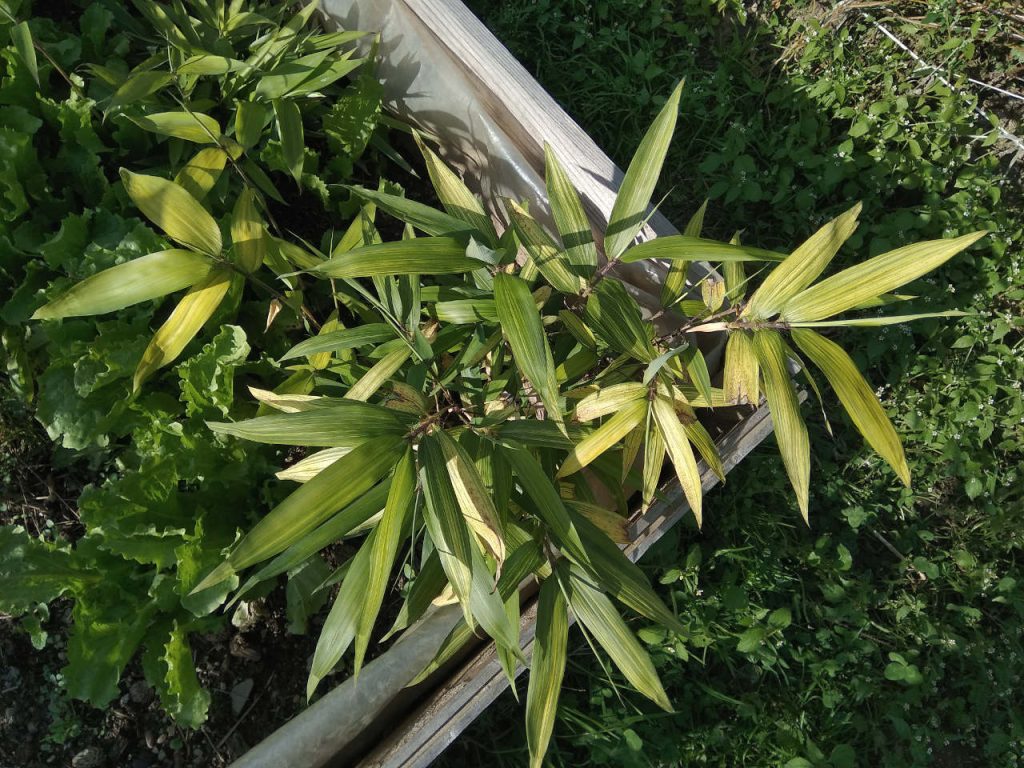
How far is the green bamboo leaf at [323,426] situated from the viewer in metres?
0.79

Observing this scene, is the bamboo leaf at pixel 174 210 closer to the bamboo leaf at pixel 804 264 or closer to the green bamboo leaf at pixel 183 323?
the green bamboo leaf at pixel 183 323

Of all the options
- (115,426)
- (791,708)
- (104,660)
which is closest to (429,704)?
(104,660)

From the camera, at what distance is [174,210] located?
40.8 inches

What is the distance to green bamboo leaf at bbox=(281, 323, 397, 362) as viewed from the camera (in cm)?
100

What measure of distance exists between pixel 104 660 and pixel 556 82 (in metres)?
1.57

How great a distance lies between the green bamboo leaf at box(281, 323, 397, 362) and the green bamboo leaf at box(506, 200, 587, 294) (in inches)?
9.4

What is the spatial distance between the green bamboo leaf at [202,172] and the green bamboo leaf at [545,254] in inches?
21.6

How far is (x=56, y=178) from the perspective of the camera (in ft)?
4.54

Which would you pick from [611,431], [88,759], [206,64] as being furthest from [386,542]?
[88,759]

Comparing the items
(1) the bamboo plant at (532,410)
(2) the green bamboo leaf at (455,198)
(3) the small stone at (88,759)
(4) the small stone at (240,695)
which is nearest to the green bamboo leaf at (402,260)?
(1) the bamboo plant at (532,410)

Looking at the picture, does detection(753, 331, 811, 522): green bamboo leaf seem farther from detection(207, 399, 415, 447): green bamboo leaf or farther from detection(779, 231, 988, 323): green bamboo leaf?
detection(207, 399, 415, 447): green bamboo leaf

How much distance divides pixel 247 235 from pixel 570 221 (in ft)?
1.62

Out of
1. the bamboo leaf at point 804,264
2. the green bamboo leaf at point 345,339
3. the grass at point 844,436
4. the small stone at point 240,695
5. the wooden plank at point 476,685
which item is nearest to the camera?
the bamboo leaf at point 804,264

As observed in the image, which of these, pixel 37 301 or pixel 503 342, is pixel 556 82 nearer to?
pixel 503 342
